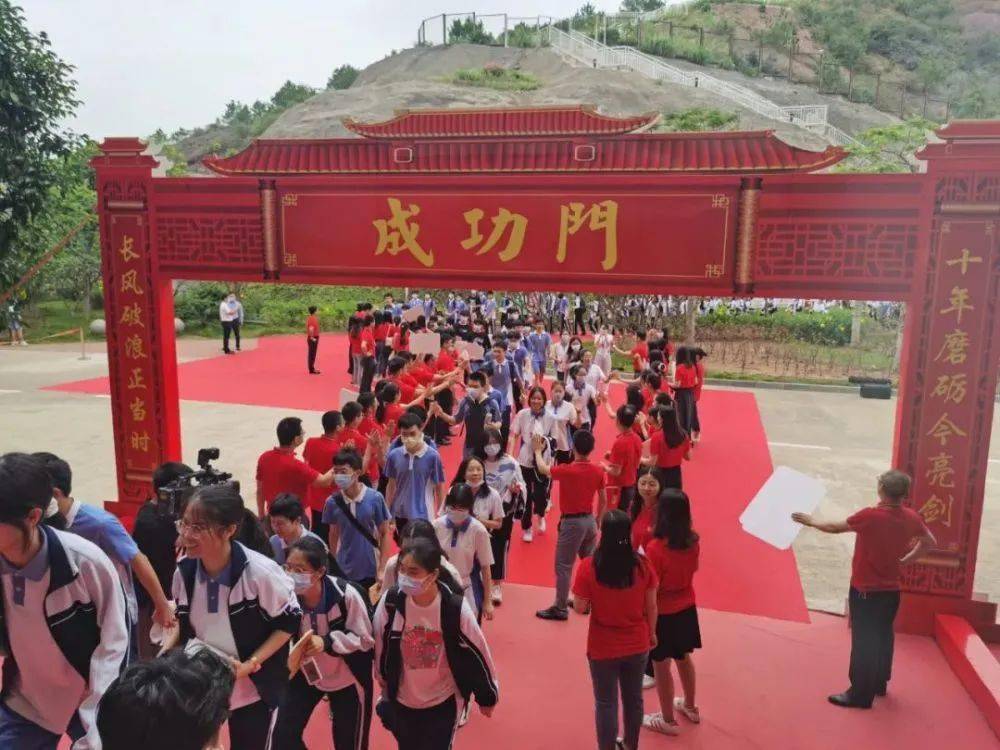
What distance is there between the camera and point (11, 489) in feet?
8.21

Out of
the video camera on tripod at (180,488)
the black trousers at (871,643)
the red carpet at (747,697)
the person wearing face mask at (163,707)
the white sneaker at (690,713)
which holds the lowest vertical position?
the red carpet at (747,697)

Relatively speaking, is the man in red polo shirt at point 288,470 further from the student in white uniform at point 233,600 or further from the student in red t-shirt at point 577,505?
the student in white uniform at point 233,600

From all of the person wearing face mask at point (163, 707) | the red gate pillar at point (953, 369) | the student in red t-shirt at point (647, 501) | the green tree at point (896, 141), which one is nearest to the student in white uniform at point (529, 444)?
the student in red t-shirt at point (647, 501)

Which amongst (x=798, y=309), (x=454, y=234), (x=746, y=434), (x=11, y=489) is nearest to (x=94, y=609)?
(x=11, y=489)

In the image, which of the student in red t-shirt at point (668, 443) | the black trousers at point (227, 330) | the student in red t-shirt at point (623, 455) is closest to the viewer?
the student in red t-shirt at point (623, 455)

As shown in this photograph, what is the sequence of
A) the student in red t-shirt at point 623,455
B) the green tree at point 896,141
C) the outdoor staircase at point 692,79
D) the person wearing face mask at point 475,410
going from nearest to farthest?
1. the student in red t-shirt at point 623,455
2. the person wearing face mask at point 475,410
3. the green tree at point 896,141
4. the outdoor staircase at point 692,79

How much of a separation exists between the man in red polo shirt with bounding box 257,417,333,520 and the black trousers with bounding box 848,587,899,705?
334cm

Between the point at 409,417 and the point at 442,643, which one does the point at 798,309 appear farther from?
the point at 442,643

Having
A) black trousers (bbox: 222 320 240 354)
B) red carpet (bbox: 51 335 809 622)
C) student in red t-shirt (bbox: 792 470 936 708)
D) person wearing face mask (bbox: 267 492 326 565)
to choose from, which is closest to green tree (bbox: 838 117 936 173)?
red carpet (bbox: 51 335 809 622)

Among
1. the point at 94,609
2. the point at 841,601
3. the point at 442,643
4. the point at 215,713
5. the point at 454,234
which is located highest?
the point at 454,234

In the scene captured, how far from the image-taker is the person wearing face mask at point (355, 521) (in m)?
4.35

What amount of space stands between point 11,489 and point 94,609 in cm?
55

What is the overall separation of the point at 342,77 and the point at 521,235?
6058 centimetres

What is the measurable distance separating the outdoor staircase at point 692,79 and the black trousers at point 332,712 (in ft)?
104
